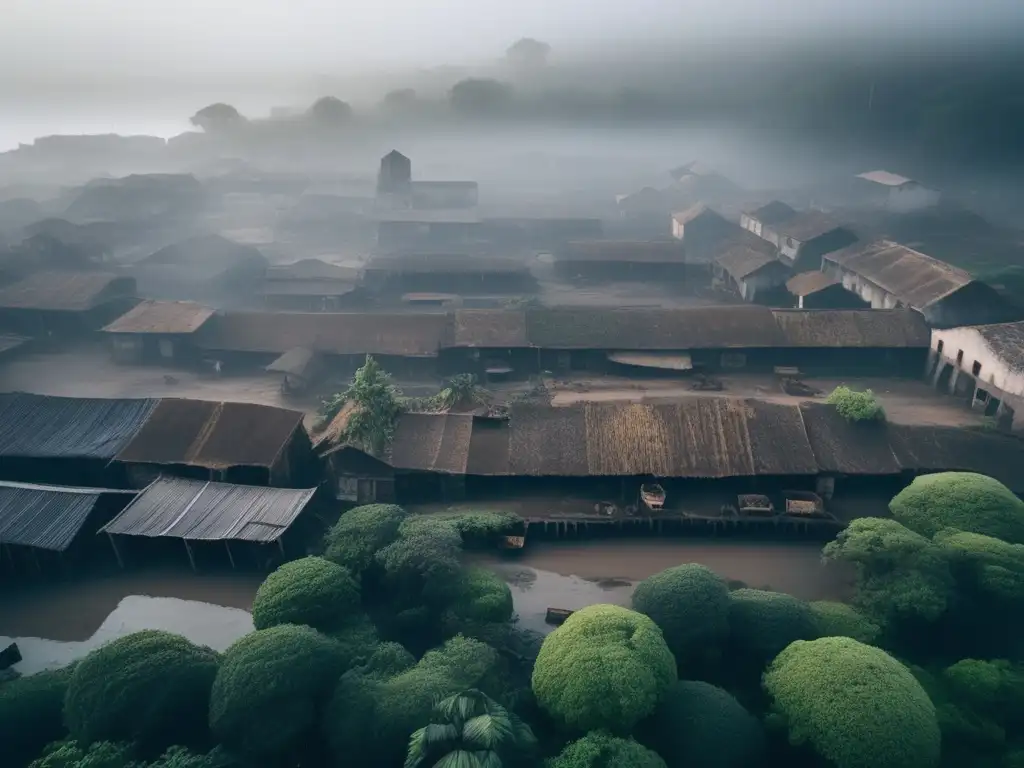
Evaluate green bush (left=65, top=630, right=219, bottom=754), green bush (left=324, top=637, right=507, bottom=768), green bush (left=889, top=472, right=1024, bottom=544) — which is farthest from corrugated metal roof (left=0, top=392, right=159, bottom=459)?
green bush (left=889, top=472, right=1024, bottom=544)

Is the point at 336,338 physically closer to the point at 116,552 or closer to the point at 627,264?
the point at 116,552

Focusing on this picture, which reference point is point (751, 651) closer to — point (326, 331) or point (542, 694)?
point (542, 694)

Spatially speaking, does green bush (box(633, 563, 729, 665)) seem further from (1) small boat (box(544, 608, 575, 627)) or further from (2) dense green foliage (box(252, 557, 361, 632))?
(2) dense green foliage (box(252, 557, 361, 632))

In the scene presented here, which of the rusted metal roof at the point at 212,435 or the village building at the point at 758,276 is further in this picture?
the village building at the point at 758,276

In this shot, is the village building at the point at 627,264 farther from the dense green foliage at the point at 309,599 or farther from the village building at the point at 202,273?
the dense green foliage at the point at 309,599

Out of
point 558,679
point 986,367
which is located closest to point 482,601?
point 558,679

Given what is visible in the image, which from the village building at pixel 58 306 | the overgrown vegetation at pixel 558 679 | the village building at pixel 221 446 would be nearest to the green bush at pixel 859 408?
the overgrown vegetation at pixel 558 679

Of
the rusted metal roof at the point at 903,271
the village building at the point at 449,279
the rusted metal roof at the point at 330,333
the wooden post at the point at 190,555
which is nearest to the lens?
the wooden post at the point at 190,555
